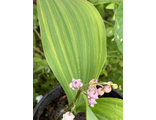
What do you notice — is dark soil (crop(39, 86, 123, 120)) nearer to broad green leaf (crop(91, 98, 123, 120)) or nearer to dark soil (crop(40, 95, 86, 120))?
dark soil (crop(40, 95, 86, 120))

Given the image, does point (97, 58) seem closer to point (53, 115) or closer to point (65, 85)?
point (65, 85)

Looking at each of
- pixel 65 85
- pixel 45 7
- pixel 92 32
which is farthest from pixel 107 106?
pixel 45 7

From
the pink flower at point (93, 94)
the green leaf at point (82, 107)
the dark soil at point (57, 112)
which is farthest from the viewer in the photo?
the dark soil at point (57, 112)

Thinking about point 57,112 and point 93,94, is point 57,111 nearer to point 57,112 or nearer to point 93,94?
point 57,112

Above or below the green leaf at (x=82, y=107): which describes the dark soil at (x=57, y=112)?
below

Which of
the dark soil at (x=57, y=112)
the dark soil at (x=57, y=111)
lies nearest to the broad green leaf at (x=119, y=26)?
the dark soil at (x=57, y=111)

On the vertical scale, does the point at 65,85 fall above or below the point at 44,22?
below

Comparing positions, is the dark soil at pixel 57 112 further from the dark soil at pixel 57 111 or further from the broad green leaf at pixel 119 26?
the broad green leaf at pixel 119 26
